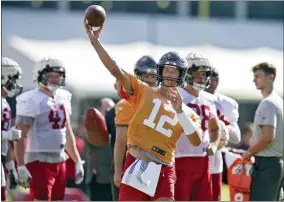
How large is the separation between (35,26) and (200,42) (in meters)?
4.56

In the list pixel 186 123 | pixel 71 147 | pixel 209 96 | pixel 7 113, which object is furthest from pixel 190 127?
pixel 71 147

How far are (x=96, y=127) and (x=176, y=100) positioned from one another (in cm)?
247

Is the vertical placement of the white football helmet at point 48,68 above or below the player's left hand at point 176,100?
above

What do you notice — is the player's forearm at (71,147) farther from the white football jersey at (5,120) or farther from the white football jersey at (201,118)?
the white football jersey at (201,118)

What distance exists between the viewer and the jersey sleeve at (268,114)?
927 cm

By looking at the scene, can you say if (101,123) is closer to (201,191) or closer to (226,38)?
(201,191)

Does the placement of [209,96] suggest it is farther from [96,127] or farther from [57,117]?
[57,117]

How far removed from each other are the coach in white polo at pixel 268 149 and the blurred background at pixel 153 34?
12.6 meters

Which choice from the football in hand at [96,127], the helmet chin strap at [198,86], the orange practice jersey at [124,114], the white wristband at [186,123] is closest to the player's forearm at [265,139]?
the helmet chin strap at [198,86]

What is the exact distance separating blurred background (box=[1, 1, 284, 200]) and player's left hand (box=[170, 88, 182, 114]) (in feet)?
47.6

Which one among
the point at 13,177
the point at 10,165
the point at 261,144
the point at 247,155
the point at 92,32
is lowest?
the point at 13,177

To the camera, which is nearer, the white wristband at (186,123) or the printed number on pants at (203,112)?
the white wristband at (186,123)

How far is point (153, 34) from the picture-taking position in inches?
1081

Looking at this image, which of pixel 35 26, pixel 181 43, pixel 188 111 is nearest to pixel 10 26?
pixel 35 26
